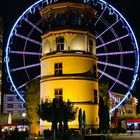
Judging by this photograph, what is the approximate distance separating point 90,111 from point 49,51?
9.67 meters

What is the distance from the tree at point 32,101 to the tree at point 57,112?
17.5m

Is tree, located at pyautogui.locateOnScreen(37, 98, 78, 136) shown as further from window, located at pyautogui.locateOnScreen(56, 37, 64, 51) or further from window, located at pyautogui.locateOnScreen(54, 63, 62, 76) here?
window, located at pyautogui.locateOnScreen(56, 37, 64, 51)

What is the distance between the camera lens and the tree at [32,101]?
68.6 m

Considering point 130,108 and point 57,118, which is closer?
point 57,118

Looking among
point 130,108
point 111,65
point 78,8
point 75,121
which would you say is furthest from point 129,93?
point 130,108

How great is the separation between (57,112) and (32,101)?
2422cm

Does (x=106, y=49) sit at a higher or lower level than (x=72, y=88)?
higher

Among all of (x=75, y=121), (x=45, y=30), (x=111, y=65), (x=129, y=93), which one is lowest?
(x=75, y=121)

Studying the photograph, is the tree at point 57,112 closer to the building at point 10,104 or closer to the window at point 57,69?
the window at point 57,69

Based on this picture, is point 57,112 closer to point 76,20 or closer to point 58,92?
point 58,92

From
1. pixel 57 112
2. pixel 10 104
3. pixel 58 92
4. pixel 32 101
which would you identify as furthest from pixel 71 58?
pixel 10 104

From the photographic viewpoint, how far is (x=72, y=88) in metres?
54.7

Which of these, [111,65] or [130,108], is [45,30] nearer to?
[111,65]

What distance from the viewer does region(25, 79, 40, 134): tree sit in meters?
68.6
